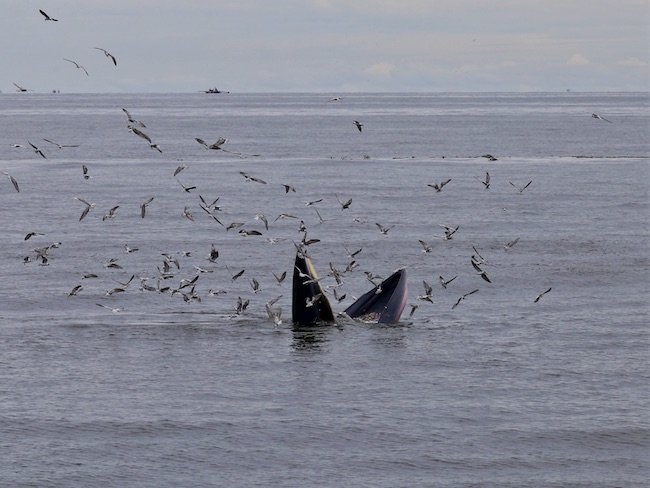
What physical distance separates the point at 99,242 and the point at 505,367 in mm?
33710

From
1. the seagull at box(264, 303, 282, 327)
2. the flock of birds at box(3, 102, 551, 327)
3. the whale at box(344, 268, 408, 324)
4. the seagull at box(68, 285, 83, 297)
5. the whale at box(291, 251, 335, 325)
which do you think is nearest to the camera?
the seagull at box(264, 303, 282, 327)

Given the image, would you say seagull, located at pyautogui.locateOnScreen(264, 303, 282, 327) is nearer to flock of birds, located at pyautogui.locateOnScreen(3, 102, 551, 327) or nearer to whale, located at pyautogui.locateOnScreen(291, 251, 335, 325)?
flock of birds, located at pyautogui.locateOnScreen(3, 102, 551, 327)

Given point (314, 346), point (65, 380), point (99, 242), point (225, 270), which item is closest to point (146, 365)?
point (65, 380)

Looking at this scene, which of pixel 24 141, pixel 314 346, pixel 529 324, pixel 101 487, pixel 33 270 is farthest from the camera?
pixel 24 141

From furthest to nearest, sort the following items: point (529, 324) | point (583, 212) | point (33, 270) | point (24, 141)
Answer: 1. point (24, 141)
2. point (583, 212)
3. point (33, 270)
4. point (529, 324)

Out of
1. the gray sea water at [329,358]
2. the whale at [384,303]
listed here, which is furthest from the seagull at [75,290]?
the whale at [384,303]

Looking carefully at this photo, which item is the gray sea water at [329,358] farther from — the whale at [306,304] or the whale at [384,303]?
the whale at [384,303]

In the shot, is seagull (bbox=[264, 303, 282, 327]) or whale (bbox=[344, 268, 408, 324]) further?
whale (bbox=[344, 268, 408, 324])

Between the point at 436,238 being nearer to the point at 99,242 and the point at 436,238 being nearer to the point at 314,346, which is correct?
the point at 99,242

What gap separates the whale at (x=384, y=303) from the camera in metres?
42.8

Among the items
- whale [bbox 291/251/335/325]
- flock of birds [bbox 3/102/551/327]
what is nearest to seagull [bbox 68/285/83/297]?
flock of birds [bbox 3/102/551/327]

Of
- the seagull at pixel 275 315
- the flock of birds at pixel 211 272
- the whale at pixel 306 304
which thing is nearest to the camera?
the seagull at pixel 275 315

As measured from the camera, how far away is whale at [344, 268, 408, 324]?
4281 centimetres

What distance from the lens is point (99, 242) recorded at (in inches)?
2490
